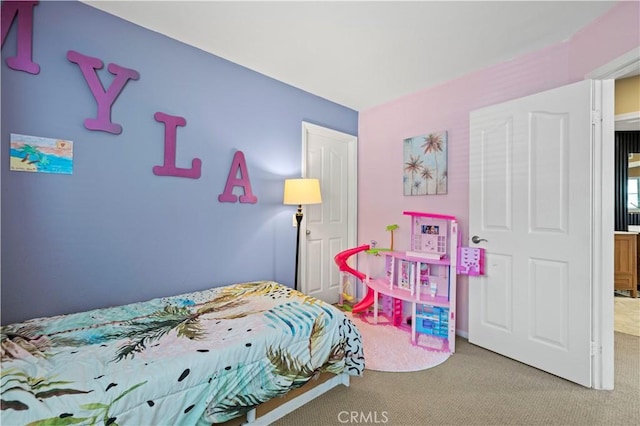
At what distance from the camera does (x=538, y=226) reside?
2.10m

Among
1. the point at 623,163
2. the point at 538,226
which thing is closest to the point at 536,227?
the point at 538,226

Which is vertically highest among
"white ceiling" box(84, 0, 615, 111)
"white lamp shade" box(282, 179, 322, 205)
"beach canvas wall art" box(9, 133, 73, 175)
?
"white ceiling" box(84, 0, 615, 111)

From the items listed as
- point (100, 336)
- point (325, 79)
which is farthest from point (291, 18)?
point (100, 336)

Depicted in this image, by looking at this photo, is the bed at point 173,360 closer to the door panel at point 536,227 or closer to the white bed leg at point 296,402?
the white bed leg at point 296,402

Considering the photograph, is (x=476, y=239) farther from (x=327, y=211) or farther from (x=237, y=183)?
(x=237, y=183)

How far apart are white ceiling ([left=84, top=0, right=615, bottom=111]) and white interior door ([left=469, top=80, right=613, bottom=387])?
18.1 inches

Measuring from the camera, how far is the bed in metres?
1.03

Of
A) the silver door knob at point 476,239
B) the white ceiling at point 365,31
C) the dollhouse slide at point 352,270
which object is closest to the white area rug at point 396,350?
the dollhouse slide at point 352,270

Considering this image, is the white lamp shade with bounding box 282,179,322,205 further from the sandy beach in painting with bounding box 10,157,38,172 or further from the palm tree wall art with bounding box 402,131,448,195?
the sandy beach in painting with bounding box 10,157,38,172

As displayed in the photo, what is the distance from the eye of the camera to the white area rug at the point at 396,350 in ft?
7.07

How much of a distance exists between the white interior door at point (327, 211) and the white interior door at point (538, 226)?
1458mm

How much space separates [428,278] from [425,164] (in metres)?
1.15

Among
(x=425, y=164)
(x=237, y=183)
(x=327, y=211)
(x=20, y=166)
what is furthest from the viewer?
(x=327, y=211)

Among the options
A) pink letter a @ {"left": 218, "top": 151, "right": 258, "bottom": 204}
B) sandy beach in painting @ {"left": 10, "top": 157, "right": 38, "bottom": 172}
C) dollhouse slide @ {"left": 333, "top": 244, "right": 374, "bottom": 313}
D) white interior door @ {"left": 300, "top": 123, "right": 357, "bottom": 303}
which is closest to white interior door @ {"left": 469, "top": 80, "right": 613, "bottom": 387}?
dollhouse slide @ {"left": 333, "top": 244, "right": 374, "bottom": 313}
